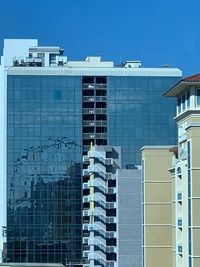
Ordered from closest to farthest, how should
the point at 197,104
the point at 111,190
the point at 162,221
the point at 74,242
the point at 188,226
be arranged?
the point at 188,226
the point at 197,104
the point at 162,221
the point at 111,190
the point at 74,242

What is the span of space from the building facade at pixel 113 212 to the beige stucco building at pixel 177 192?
5502 millimetres

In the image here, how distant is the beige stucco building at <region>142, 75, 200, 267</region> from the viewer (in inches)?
949

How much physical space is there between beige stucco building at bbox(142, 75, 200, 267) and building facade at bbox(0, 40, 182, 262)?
19.3m

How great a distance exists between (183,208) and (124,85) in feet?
86.0

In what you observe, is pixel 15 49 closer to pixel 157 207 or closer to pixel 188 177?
pixel 157 207

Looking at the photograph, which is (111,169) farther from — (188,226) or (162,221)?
(188,226)

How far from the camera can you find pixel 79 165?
50156mm

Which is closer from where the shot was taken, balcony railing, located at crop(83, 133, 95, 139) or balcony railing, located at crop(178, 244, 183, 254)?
balcony railing, located at crop(178, 244, 183, 254)

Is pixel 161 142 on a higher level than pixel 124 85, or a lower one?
lower

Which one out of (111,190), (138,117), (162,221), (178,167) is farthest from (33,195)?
(178,167)

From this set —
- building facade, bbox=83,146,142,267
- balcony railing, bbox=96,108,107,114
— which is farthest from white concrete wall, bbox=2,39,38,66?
building facade, bbox=83,146,142,267

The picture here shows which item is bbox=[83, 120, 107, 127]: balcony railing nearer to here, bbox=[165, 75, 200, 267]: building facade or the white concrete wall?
the white concrete wall

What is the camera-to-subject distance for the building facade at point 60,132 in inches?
1971

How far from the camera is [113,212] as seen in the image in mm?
40469
